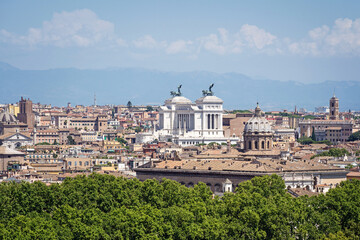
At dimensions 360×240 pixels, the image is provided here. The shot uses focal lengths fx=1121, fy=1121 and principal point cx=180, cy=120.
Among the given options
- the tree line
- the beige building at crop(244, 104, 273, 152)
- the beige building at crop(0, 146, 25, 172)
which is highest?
the beige building at crop(244, 104, 273, 152)

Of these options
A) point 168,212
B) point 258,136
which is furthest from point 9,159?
point 168,212

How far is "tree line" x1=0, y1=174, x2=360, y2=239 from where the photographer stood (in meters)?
59.6

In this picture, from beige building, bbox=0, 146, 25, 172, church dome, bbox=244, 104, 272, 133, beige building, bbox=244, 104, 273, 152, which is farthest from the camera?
beige building, bbox=0, 146, 25, 172

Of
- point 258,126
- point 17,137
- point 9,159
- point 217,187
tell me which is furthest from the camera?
point 17,137

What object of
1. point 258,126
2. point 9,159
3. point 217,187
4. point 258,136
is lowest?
point 217,187

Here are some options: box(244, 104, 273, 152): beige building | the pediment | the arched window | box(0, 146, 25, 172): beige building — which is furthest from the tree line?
the pediment

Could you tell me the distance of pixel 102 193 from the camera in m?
76.9

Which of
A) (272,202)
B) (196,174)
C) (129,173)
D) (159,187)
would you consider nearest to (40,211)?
(159,187)

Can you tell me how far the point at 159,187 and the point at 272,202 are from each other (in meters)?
11.0

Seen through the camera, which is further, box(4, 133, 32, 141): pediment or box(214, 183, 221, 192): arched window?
box(4, 133, 32, 141): pediment

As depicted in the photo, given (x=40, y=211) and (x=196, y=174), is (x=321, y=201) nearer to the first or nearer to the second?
(x=40, y=211)

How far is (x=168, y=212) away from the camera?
213 ft

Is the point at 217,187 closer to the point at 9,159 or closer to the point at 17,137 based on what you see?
the point at 9,159

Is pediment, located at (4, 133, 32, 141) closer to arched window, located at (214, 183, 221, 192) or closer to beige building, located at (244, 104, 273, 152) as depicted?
beige building, located at (244, 104, 273, 152)
